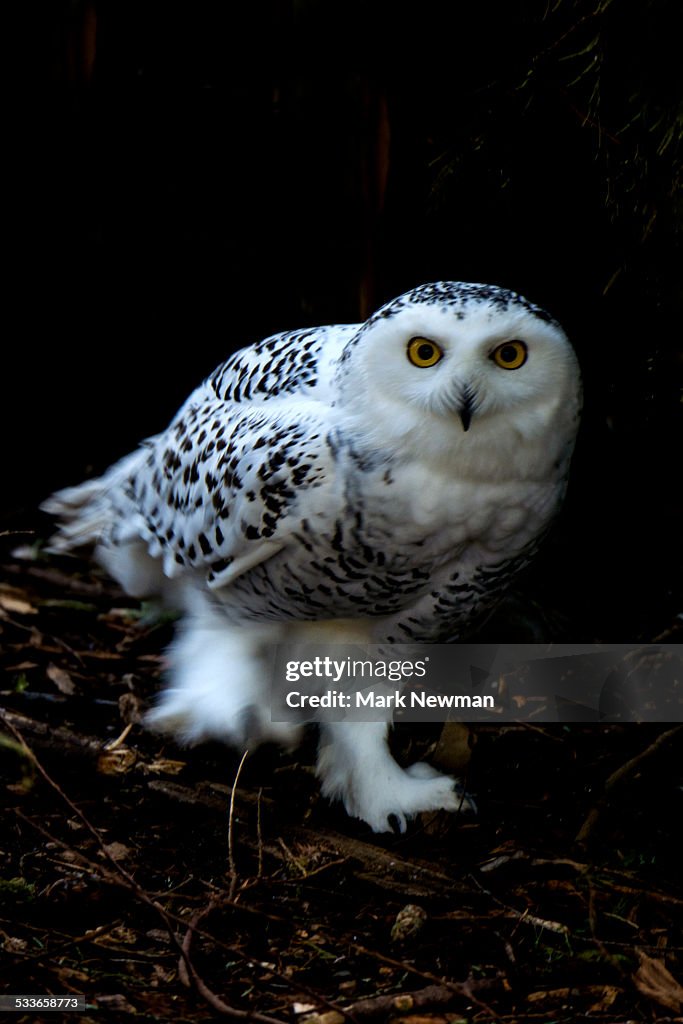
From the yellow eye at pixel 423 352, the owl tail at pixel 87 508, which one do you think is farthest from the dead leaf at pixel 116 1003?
the owl tail at pixel 87 508

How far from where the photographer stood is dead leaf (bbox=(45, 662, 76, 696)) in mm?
2852

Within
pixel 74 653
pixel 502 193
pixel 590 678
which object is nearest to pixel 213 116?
pixel 502 193

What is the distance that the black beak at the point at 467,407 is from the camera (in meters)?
1.94

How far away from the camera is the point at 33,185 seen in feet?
10.5

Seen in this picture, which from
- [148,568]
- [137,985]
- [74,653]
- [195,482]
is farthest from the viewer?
[74,653]

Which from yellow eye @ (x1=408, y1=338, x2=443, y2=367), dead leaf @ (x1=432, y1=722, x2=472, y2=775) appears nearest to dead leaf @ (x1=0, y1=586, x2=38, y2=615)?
dead leaf @ (x1=432, y1=722, x2=472, y2=775)

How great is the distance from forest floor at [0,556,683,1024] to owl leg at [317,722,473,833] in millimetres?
41

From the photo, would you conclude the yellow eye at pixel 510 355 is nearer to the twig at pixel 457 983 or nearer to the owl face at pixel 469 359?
the owl face at pixel 469 359

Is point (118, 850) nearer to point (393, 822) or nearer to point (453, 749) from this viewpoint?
point (393, 822)

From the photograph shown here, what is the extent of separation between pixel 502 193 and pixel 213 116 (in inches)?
40.9

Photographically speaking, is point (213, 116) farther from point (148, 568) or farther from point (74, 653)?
point (74, 653)

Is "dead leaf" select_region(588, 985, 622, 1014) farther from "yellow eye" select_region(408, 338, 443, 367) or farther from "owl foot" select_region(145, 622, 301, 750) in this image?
"yellow eye" select_region(408, 338, 443, 367)

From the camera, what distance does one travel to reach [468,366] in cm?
194

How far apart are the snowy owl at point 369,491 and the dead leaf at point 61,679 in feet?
1.49
